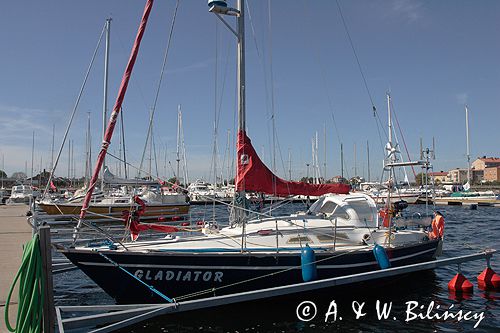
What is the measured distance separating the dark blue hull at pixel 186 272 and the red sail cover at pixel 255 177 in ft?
7.71

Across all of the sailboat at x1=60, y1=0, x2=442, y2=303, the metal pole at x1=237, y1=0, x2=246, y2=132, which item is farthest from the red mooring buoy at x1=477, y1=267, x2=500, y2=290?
→ the metal pole at x1=237, y1=0, x2=246, y2=132

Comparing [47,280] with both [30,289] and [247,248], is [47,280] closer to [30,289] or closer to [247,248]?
[30,289]

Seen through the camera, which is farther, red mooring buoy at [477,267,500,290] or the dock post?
red mooring buoy at [477,267,500,290]

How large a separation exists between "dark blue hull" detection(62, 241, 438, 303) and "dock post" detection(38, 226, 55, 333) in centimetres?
255

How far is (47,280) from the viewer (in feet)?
18.8

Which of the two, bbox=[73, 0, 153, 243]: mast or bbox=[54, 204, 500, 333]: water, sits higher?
bbox=[73, 0, 153, 243]: mast

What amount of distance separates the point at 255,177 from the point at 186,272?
326cm

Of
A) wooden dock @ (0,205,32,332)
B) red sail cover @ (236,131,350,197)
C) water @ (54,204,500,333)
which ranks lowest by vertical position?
water @ (54,204,500,333)

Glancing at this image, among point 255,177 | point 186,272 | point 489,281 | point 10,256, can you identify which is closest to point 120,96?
point 255,177

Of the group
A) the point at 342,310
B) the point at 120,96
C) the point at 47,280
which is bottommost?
the point at 342,310

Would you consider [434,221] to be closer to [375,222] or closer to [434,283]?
[434,283]

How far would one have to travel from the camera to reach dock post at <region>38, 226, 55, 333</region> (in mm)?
5680

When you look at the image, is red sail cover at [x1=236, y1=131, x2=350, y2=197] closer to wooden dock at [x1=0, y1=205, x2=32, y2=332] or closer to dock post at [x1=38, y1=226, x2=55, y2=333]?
wooden dock at [x1=0, y1=205, x2=32, y2=332]

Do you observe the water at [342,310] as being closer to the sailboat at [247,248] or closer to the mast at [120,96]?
the sailboat at [247,248]
